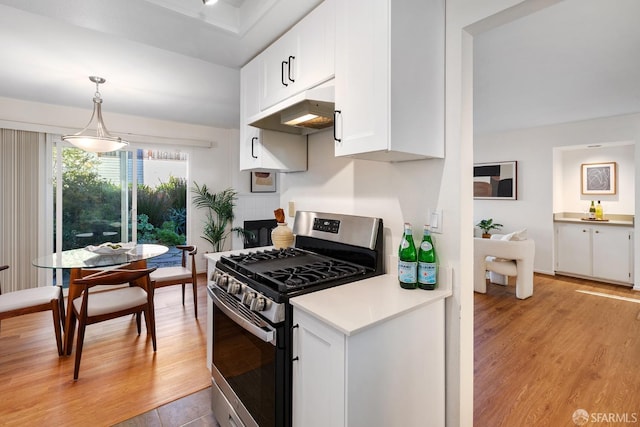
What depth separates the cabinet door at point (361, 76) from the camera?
121 centimetres

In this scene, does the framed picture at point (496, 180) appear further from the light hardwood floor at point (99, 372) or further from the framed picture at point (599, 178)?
the light hardwood floor at point (99, 372)

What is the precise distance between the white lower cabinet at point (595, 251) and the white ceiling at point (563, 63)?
1691 millimetres

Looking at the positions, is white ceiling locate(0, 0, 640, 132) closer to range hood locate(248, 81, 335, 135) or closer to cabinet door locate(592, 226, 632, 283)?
range hood locate(248, 81, 335, 135)

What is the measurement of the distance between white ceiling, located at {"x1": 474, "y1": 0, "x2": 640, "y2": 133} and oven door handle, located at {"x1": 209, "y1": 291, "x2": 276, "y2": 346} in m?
1.88

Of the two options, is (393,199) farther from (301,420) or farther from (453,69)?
(301,420)

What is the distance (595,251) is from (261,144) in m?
5.25

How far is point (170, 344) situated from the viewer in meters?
2.69

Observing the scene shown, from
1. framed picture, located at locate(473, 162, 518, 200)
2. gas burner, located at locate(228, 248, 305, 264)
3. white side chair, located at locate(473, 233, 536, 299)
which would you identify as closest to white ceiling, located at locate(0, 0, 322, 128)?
gas burner, located at locate(228, 248, 305, 264)

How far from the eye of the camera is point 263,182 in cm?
562

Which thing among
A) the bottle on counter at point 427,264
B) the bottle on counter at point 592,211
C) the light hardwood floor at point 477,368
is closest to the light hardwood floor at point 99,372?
the light hardwood floor at point 477,368

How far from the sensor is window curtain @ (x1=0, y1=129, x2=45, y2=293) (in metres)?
3.54

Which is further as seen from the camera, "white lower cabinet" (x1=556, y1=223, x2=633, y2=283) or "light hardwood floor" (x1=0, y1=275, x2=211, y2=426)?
"white lower cabinet" (x1=556, y1=223, x2=633, y2=283)

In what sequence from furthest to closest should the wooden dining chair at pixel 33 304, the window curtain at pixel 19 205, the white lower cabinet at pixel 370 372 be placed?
the window curtain at pixel 19 205 < the wooden dining chair at pixel 33 304 < the white lower cabinet at pixel 370 372

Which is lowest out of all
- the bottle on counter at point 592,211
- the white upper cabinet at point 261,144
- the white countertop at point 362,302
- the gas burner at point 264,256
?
the white countertop at point 362,302
